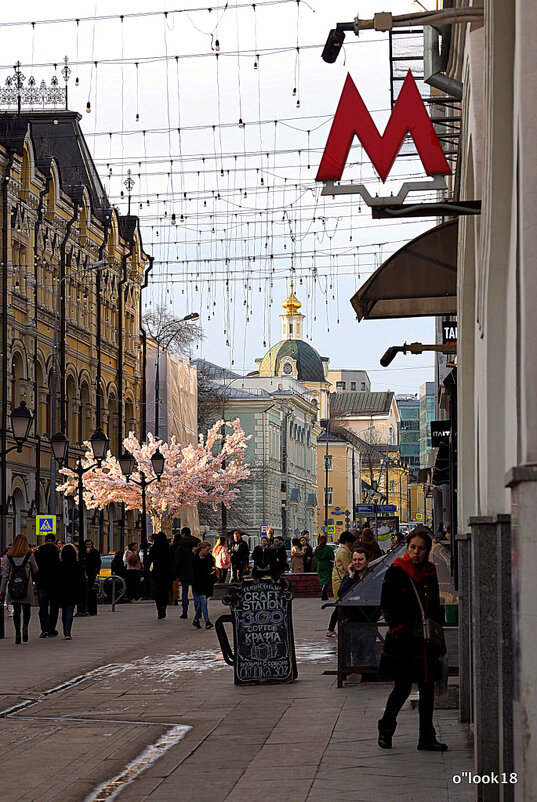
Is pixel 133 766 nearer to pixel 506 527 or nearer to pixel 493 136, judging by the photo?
pixel 506 527

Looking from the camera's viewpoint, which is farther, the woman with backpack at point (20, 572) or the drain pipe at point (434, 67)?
the woman with backpack at point (20, 572)

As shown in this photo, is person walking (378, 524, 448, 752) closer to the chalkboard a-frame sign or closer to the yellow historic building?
Result: the chalkboard a-frame sign

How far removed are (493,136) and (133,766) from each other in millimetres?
5919

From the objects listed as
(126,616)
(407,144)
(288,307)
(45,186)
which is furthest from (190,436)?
(288,307)

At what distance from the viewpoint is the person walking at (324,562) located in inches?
1422

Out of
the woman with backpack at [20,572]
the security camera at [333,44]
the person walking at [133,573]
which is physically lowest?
the person walking at [133,573]

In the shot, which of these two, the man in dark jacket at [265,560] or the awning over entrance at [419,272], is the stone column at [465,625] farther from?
the man in dark jacket at [265,560]

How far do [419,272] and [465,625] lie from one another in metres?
4.09

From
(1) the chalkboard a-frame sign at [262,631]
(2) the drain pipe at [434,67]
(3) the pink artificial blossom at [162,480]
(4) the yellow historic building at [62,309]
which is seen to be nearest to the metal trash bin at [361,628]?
(1) the chalkboard a-frame sign at [262,631]

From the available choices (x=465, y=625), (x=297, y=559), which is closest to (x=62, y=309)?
(x=297, y=559)

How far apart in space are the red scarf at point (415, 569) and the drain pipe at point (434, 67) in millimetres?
4083

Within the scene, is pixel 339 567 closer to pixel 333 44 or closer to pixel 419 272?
pixel 419 272

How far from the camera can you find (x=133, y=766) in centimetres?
1051

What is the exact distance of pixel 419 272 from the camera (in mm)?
13969
